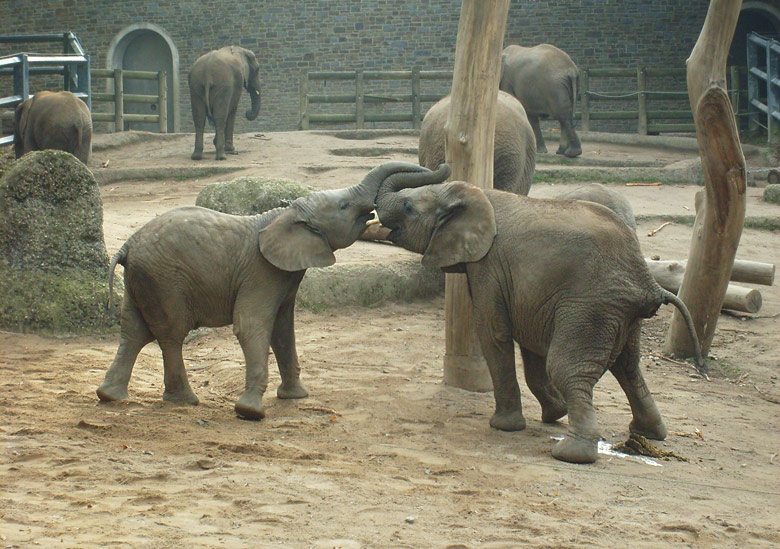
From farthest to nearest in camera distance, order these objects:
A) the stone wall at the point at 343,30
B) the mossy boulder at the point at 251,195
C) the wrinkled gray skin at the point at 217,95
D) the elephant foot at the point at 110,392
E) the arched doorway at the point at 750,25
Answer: the stone wall at the point at 343,30, the arched doorway at the point at 750,25, the wrinkled gray skin at the point at 217,95, the mossy boulder at the point at 251,195, the elephant foot at the point at 110,392

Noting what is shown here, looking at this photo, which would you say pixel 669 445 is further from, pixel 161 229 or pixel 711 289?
pixel 161 229

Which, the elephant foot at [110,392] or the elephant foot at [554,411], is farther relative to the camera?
the elephant foot at [554,411]

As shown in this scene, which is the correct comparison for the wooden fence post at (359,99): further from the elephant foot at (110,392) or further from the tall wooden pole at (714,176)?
the elephant foot at (110,392)

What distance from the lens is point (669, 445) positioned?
18.9 ft

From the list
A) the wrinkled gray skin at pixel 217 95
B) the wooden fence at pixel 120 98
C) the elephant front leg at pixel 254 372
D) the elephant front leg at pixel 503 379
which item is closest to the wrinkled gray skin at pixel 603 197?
the elephant front leg at pixel 503 379

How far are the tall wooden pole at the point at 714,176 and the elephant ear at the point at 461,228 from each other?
2769 mm

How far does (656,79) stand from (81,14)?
18.0 meters

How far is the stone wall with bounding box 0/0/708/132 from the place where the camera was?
95.4ft

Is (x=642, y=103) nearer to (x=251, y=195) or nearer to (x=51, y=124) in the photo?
(x=51, y=124)

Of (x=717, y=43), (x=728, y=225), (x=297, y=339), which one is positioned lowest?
(x=297, y=339)

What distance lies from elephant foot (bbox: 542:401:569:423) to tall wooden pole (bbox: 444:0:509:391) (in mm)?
812

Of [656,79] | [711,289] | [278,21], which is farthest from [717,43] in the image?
[278,21]

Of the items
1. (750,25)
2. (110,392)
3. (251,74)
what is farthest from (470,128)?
(750,25)

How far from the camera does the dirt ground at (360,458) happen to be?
3939 millimetres
